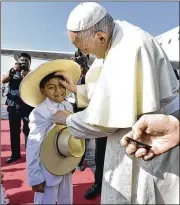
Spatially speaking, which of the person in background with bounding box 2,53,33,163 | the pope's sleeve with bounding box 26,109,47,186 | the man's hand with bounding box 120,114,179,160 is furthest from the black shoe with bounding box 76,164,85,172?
the man's hand with bounding box 120,114,179,160

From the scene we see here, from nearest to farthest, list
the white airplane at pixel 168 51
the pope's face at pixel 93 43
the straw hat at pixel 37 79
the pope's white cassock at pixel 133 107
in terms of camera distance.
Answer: the pope's white cassock at pixel 133 107 < the pope's face at pixel 93 43 < the straw hat at pixel 37 79 < the white airplane at pixel 168 51

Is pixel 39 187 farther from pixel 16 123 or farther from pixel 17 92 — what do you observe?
pixel 16 123

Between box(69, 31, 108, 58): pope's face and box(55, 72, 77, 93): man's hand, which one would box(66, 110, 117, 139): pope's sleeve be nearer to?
box(69, 31, 108, 58): pope's face

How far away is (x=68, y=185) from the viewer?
213 centimetres

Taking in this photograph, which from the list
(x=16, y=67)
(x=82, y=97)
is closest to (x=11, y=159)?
(x=16, y=67)

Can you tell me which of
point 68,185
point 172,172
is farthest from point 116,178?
point 68,185

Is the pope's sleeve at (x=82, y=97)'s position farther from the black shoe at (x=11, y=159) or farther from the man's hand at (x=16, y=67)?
the black shoe at (x=11, y=159)

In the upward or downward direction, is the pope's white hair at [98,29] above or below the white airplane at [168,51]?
below

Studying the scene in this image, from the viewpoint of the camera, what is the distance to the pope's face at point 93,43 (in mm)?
1354

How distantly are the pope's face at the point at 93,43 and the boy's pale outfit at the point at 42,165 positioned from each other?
0.72 metres

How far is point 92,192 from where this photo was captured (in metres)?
2.68

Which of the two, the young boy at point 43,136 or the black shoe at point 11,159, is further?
the black shoe at point 11,159

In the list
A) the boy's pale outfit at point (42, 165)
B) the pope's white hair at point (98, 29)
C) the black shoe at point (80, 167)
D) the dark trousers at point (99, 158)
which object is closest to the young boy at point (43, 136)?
the boy's pale outfit at point (42, 165)

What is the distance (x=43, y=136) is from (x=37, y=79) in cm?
42
